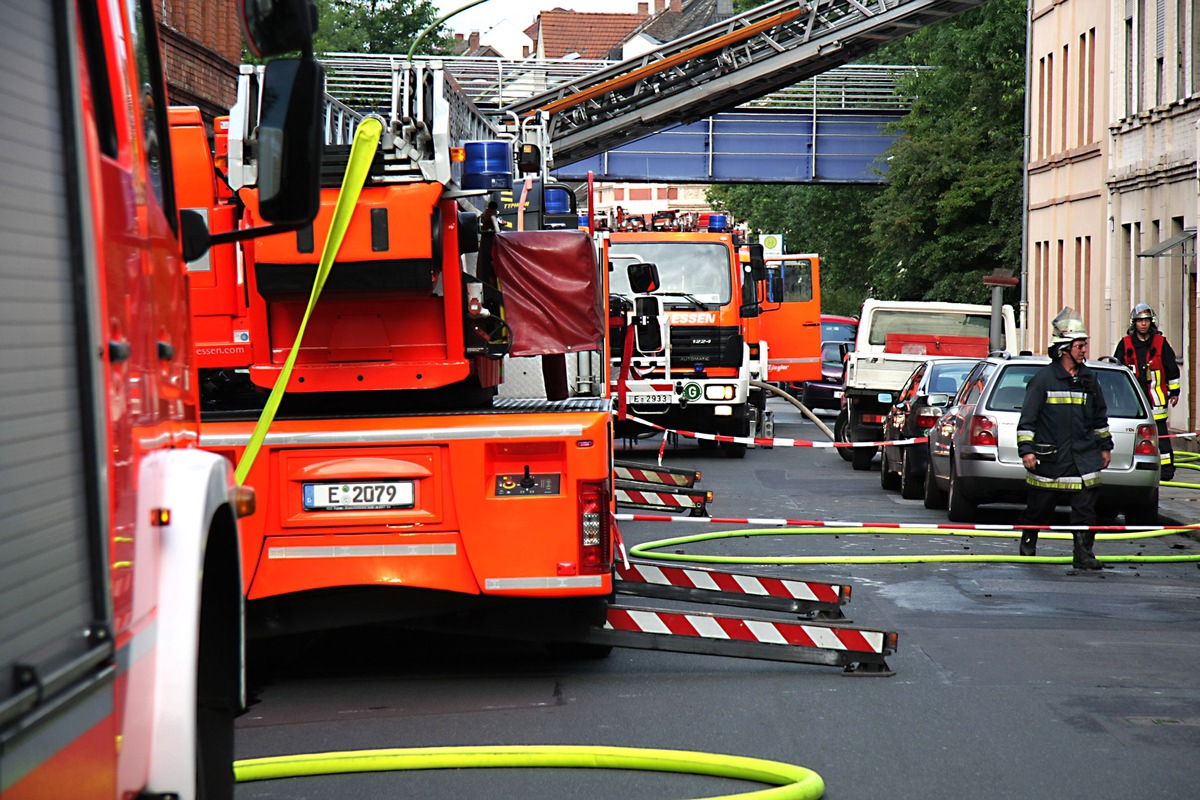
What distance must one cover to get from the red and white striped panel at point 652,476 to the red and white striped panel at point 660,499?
621 millimetres

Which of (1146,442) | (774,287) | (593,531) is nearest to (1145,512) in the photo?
(1146,442)

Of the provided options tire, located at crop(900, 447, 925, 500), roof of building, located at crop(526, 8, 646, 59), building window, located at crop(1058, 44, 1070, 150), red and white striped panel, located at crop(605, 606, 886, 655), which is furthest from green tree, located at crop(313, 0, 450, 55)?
red and white striped panel, located at crop(605, 606, 886, 655)

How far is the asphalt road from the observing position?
6.79 m

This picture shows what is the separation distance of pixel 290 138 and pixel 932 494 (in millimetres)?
15327

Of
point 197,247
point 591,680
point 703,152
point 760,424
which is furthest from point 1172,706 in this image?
point 703,152

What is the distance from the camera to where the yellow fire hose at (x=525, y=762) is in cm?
662

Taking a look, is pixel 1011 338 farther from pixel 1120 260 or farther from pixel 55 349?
pixel 55 349

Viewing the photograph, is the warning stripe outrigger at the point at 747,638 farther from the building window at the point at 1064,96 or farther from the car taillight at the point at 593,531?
the building window at the point at 1064,96

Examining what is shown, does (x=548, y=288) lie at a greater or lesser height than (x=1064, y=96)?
lesser

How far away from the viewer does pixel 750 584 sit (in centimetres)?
1036

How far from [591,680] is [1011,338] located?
69.5 ft

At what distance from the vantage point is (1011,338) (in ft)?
95.3

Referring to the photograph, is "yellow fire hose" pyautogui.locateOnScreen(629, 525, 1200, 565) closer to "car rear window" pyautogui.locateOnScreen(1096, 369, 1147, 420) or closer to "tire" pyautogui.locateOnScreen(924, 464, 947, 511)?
"car rear window" pyautogui.locateOnScreen(1096, 369, 1147, 420)

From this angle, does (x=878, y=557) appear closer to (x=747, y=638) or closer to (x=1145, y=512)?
(x=1145, y=512)
